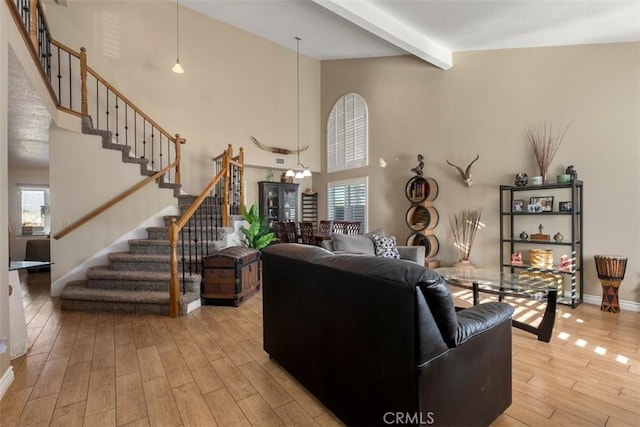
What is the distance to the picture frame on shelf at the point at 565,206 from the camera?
412 centimetres

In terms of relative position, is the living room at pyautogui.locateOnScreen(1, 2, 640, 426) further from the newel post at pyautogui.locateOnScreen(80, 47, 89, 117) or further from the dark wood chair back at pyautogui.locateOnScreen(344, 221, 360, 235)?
the newel post at pyautogui.locateOnScreen(80, 47, 89, 117)

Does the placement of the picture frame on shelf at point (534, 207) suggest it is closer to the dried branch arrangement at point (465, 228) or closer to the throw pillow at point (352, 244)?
the dried branch arrangement at point (465, 228)

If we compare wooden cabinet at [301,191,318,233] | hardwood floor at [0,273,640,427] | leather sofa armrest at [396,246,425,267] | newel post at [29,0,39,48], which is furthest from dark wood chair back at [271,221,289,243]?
newel post at [29,0,39,48]

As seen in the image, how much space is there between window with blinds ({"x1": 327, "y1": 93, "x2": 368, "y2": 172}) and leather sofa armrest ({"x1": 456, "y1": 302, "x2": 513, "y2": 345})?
17.6 ft

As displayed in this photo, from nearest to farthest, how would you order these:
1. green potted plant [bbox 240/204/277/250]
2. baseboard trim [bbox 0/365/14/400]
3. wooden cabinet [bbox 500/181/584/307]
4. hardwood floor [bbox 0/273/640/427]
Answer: hardwood floor [bbox 0/273/640/427] → baseboard trim [bbox 0/365/14/400] → wooden cabinet [bbox 500/181/584/307] → green potted plant [bbox 240/204/277/250]

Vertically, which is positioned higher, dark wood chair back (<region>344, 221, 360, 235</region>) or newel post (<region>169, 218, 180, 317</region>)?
dark wood chair back (<region>344, 221, 360, 235</region>)

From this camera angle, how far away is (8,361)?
2184 millimetres

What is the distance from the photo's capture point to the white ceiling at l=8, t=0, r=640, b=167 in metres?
3.48

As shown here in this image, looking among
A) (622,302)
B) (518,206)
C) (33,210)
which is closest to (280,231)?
(518,206)

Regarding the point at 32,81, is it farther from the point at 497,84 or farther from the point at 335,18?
the point at 497,84

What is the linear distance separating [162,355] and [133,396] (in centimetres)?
57

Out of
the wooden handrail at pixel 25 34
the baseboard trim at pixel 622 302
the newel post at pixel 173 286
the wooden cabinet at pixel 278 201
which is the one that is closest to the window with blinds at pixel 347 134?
the wooden cabinet at pixel 278 201

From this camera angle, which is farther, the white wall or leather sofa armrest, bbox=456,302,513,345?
the white wall

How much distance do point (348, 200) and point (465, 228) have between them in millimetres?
2836
